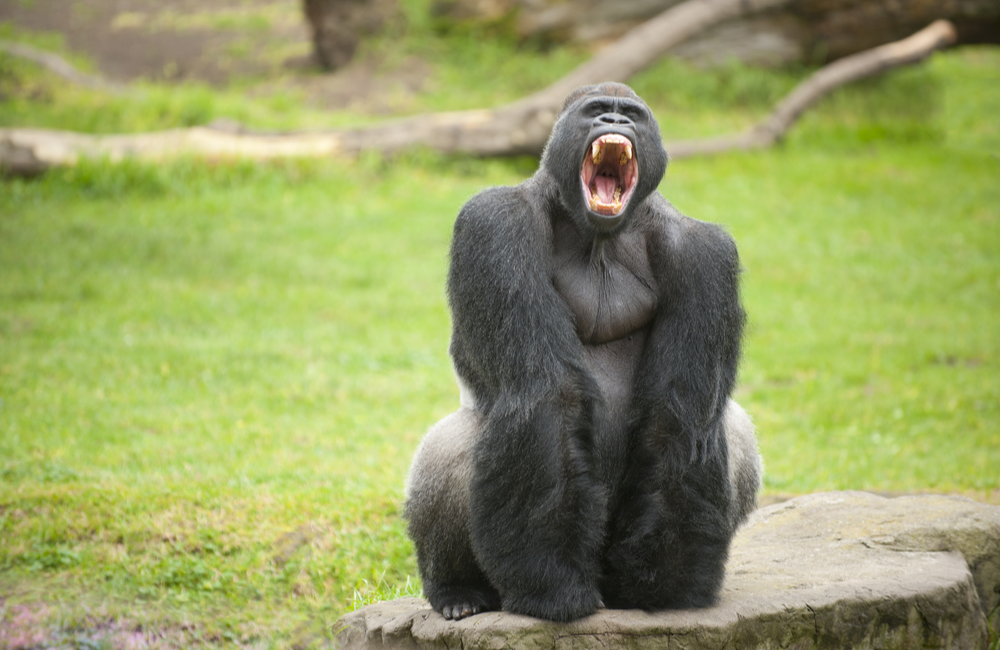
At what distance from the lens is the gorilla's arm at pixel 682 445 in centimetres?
333

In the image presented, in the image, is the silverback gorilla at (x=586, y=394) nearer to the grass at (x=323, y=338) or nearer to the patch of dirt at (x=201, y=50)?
the grass at (x=323, y=338)

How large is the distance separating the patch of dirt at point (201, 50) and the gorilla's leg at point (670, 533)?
1225 centimetres

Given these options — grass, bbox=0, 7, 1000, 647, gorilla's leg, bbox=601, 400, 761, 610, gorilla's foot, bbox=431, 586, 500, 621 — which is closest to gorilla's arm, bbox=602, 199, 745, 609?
gorilla's leg, bbox=601, 400, 761, 610

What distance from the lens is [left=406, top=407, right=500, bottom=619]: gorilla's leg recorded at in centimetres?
350

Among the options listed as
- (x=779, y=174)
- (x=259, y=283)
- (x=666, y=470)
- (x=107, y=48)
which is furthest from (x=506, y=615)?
(x=107, y=48)

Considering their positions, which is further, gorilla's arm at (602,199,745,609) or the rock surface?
gorilla's arm at (602,199,745,609)

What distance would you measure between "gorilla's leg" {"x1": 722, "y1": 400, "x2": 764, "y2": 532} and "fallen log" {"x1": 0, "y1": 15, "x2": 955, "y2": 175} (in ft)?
28.9

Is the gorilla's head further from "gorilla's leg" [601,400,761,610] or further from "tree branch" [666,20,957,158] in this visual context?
"tree branch" [666,20,957,158]

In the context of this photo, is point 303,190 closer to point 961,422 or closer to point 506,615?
point 961,422

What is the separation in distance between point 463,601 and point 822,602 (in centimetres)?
127

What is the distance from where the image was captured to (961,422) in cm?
768

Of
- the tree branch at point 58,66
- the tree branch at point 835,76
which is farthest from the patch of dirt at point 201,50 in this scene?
the tree branch at point 835,76

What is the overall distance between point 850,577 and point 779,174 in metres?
10.6

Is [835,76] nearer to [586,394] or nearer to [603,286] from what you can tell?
[603,286]
